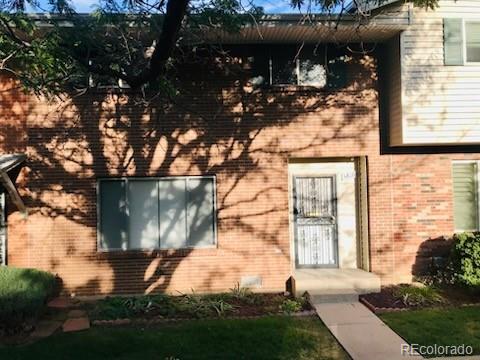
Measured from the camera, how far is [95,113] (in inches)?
428

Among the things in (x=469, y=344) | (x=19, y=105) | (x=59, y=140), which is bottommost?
(x=469, y=344)

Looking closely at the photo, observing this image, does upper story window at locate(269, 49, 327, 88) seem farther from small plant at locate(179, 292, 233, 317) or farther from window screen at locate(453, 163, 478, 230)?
small plant at locate(179, 292, 233, 317)

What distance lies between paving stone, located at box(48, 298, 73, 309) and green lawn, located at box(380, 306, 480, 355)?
19.0 feet

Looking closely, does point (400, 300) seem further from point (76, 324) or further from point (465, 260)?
point (76, 324)

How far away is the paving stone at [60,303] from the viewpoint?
385 inches

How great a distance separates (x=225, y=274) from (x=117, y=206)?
266 cm

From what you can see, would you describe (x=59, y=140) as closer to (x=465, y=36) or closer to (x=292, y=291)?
(x=292, y=291)

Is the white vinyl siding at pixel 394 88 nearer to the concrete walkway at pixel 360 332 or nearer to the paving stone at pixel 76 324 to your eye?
the concrete walkway at pixel 360 332

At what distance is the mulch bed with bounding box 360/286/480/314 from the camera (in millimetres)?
9305

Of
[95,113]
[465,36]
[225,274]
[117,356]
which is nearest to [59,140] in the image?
[95,113]

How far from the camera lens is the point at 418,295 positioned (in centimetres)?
979

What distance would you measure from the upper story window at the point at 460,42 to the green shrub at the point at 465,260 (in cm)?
357

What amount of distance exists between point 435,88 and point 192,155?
16.9 feet

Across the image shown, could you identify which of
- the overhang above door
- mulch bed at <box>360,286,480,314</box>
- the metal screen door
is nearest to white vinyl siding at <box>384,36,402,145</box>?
the metal screen door
